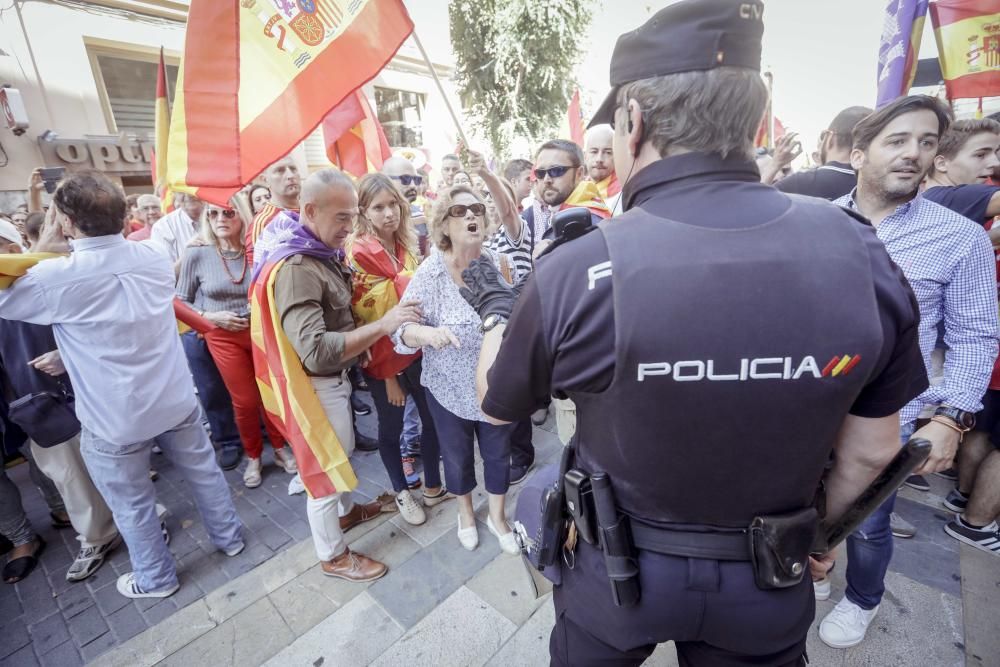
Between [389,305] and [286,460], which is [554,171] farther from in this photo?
[286,460]

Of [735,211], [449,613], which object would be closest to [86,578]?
[449,613]

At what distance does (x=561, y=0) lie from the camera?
14125mm

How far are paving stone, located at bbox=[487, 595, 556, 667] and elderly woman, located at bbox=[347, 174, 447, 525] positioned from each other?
108cm

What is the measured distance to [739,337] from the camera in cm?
91

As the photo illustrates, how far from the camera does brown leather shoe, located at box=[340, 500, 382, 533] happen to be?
320 centimetres

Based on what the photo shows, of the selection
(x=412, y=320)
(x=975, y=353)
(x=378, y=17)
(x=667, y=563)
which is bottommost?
(x=667, y=563)

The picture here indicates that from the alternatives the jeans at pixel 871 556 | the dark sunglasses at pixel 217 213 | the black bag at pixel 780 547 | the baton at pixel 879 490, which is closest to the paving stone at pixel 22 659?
the dark sunglasses at pixel 217 213

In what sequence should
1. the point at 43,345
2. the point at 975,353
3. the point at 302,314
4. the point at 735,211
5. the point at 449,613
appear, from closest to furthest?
the point at 735,211 → the point at 975,353 → the point at 302,314 → the point at 449,613 → the point at 43,345

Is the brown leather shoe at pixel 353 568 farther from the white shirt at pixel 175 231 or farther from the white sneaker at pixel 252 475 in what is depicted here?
the white shirt at pixel 175 231

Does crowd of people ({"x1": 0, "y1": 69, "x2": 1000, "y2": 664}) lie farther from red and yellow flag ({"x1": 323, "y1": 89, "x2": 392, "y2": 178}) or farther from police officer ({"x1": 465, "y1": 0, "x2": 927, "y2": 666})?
police officer ({"x1": 465, "y1": 0, "x2": 927, "y2": 666})

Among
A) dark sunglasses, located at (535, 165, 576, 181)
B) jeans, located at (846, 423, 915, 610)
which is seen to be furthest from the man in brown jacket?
jeans, located at (846, 423, 915, 610)

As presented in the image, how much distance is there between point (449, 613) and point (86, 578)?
7.77 feet

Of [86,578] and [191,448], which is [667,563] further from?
[86,578]

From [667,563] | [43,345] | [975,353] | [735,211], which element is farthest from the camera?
[43,345]
